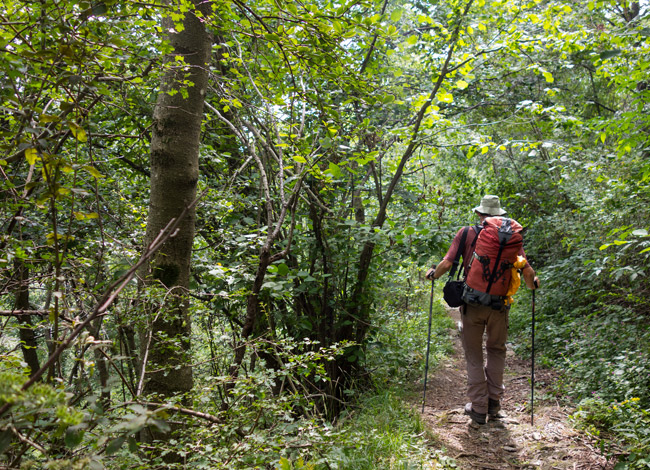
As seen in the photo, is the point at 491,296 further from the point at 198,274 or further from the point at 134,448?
the point at 134,448

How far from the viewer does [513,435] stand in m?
4.27

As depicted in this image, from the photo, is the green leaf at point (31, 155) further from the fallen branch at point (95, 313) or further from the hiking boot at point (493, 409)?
the hiking boot at point (493, 409)

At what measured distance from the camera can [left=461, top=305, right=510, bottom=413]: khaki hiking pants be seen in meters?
4.54

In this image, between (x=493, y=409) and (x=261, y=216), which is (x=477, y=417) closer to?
(x=493, y=409)

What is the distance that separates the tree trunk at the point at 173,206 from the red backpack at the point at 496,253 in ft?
10.2

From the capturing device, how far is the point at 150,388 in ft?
8.68

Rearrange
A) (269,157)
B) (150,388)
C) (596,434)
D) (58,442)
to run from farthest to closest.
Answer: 1. (269,157)
2. (596,434)
3. (150,388)
4. (58,442)

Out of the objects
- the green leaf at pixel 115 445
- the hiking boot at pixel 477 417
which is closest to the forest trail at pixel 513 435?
the hiking boot at pixel 477 417

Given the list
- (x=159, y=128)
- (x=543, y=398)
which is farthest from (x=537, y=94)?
(x=159, y=128)

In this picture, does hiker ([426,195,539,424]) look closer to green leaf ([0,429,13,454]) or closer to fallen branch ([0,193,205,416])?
fallen branch ([0,193,205,416])

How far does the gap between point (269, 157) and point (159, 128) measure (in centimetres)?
211

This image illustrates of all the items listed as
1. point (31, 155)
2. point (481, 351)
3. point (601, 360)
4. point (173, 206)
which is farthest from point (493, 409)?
point (31, 155)

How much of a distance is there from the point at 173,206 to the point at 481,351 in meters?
3.72

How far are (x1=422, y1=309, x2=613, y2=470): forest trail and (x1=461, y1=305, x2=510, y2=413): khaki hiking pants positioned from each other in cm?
32
